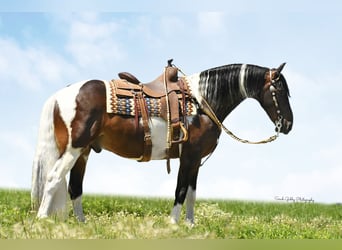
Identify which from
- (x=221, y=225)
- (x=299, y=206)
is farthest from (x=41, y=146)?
(x=299, y=206)

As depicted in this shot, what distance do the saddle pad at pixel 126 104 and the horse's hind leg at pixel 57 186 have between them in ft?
2.21

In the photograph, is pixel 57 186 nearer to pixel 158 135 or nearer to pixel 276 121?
pixel 158 135

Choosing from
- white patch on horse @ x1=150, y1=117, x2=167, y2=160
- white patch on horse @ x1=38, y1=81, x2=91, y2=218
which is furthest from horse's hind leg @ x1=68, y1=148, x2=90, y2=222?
white patch on horse @ x1=150, y1=117, x2=167, y2=160

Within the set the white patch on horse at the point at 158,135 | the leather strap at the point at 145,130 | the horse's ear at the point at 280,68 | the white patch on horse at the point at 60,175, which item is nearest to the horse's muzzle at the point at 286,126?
the horse's ear at the point at 280,68

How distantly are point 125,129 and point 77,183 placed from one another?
3.44 ft

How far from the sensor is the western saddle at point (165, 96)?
6.68 m

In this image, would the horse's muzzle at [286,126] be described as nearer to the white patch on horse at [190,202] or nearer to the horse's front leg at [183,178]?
the horse's front leg at [183,178]

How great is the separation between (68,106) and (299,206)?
6326 millimetres

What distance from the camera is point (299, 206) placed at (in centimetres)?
1117

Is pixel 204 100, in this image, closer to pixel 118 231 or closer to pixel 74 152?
pixel 74 152

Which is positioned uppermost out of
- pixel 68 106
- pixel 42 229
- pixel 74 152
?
pixel 68 106

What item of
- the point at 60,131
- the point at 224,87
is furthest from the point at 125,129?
the point at 224,87

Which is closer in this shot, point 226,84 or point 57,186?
point 57,186

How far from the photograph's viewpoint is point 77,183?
277 inches
